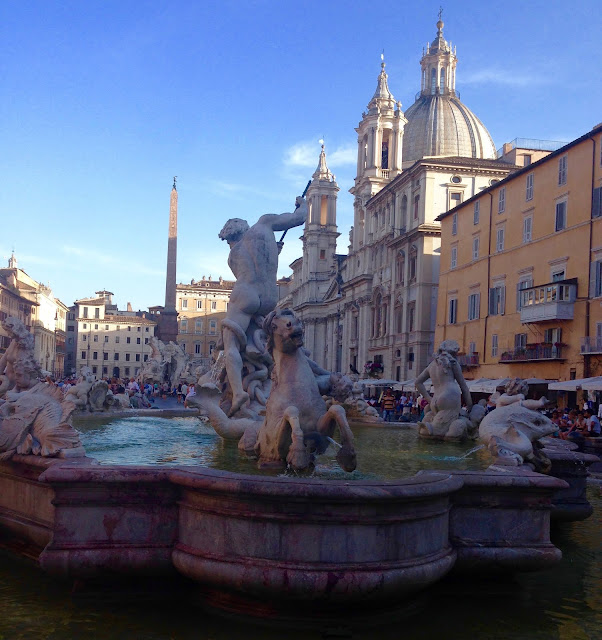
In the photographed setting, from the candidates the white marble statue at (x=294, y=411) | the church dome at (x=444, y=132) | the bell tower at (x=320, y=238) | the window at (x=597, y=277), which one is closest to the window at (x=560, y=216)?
the window at (x=597, y=277)

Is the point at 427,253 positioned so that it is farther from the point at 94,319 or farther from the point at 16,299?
the point at 94,319

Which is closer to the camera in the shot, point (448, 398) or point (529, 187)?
point (448, 398)

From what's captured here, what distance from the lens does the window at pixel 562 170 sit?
31.8m

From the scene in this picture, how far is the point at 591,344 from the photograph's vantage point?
28766 millimetres

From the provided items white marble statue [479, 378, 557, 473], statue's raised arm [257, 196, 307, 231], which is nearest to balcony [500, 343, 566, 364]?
statue's raised arm [257, 196, 307, 231]

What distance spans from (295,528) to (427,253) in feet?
154

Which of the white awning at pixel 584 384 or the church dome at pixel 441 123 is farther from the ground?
the church dome at pixel 441 123

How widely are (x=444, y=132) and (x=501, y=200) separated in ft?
85.5

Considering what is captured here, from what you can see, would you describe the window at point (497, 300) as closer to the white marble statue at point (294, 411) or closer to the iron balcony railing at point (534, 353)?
the iron balcony railing at point (534, 353)

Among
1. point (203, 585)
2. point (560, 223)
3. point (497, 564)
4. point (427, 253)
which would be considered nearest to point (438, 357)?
point (497, 564)

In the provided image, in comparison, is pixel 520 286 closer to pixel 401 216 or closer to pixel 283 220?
pixel 401 216

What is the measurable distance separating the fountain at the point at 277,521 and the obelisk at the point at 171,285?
32.3 metres

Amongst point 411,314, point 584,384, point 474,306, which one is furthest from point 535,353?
point 411,314

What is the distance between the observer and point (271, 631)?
12.6ft
